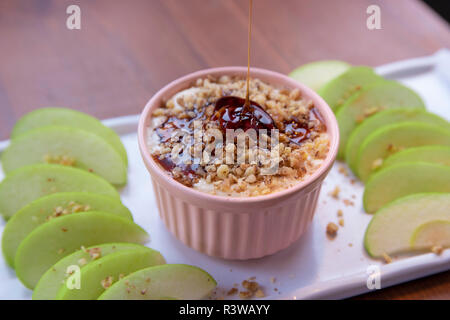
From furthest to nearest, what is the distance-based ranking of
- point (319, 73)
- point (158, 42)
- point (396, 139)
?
point (158, 42)
point (319, 73)
point (396, 139)

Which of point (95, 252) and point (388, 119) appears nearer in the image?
point (95, 252)

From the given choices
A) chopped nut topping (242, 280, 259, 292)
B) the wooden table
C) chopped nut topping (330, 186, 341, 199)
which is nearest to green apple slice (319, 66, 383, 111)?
chopped nut topping (330, 186, 341, 199)

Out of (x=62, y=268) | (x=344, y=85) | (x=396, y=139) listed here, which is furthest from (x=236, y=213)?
(x=344, y=85)

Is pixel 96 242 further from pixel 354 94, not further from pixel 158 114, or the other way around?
pixel 354 94

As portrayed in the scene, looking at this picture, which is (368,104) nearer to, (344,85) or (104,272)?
(344,85)

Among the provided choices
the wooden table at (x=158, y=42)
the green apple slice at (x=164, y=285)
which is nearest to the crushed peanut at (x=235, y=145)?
the green apple slice at (x=164, y=285)
